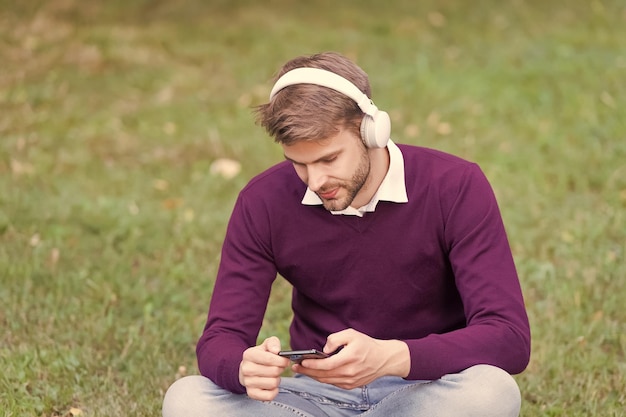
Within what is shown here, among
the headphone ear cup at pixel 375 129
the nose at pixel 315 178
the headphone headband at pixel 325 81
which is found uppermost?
the headphone headband at pixel 325 81

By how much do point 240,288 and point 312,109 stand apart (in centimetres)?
70

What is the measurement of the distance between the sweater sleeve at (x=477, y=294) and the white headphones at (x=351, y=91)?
0.33m

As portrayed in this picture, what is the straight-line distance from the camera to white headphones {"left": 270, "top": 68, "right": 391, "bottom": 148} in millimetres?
3168

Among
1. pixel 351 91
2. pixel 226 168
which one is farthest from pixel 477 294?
pixel 226 168

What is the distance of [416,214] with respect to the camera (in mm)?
3391

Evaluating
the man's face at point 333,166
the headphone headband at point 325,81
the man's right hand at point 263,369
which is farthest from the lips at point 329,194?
the man's right hand at point 263,369

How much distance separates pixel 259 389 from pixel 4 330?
6.67 feet

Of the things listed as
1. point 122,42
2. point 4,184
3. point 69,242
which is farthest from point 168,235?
point 122,42

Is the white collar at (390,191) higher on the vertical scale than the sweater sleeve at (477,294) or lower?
higher

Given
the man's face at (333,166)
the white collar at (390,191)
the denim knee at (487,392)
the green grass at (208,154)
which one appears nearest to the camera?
the denim knee at (487,392)

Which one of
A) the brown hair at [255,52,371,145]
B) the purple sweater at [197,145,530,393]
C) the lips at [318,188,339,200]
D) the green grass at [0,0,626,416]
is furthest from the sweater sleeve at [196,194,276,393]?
the green grass at [0,0,626,416]

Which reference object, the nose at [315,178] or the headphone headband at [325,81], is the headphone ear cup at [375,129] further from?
the nose at [315,178]

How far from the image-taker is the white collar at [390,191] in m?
3.37

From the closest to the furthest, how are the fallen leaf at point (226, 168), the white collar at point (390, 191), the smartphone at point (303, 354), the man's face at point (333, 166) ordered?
the smartphone at point (303, 354) < the man's face at point (333, 166) < the white collar at point (390, 191) < the fallen leaf at point (226, 168)
